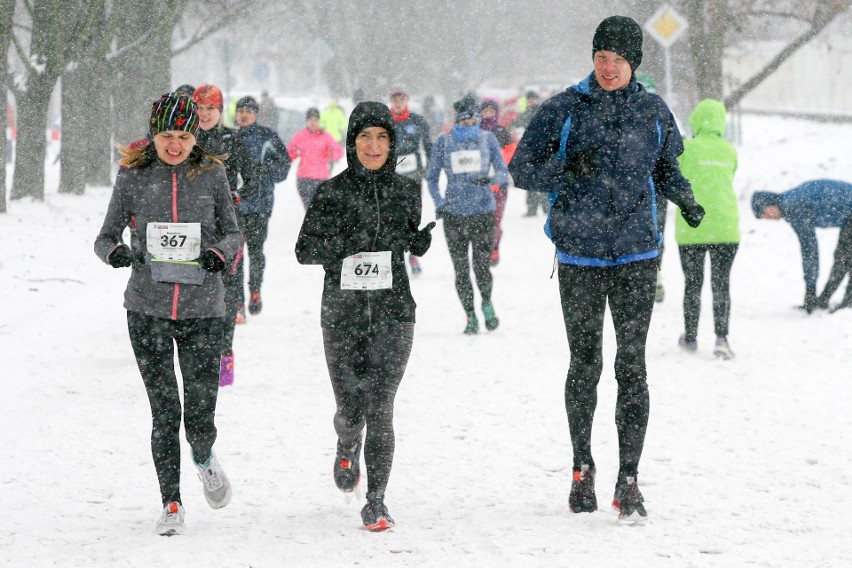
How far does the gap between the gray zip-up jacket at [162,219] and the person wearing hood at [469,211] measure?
5.78 m

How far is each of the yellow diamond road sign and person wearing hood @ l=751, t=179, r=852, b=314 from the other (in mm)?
8382

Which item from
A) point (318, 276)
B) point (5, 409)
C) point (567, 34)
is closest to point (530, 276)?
point (318, 276)

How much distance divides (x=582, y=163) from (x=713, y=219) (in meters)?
4.58

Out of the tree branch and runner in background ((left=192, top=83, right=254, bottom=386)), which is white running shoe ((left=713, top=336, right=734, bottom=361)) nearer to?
runner in background ((left=192, top=83, right=254, bottom=386))

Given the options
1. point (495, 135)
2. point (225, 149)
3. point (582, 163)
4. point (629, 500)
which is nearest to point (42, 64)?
point (495, 135)

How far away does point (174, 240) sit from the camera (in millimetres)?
5348

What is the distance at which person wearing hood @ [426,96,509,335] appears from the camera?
1116cm

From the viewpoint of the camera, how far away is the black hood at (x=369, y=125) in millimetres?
5375

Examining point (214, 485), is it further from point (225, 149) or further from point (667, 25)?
point (667, 25)

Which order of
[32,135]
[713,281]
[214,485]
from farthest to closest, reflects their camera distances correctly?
[32,135], [713,281], [214,485]

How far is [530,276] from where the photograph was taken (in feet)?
51.0

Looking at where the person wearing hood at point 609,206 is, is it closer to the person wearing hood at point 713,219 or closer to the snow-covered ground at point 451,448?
the snow-covered ground at point 451,448

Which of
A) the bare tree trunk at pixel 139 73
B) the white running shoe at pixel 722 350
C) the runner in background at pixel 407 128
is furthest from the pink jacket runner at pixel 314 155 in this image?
the bare tree trunk at pixel 139 73

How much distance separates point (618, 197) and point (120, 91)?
74.1ft
